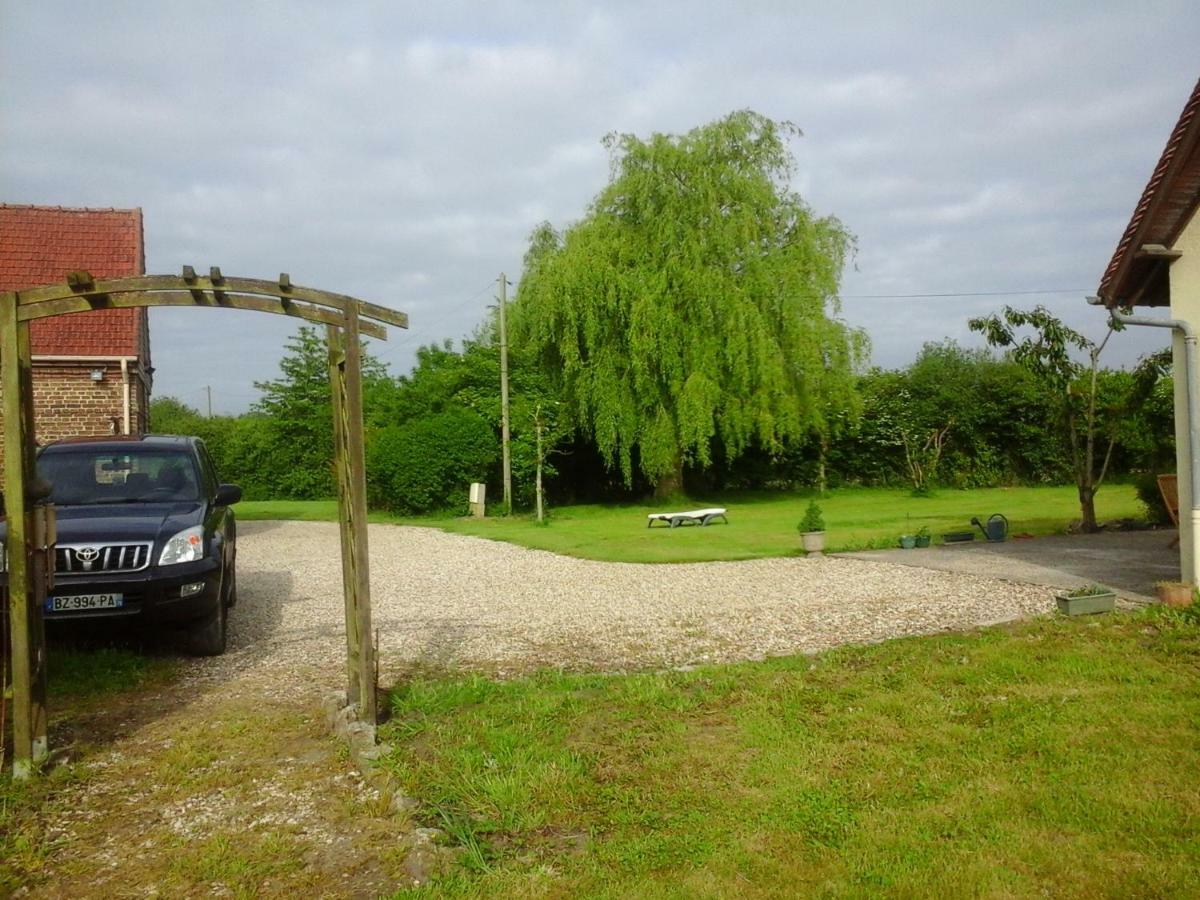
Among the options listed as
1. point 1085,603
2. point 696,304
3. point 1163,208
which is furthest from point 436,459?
point 1163,208

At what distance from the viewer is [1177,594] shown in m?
8.16

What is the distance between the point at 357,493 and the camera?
529 centimetres

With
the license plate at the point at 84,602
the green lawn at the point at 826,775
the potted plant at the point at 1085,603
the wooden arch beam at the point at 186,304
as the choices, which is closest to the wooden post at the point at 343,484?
the wooden arch beam at the point at 186,304

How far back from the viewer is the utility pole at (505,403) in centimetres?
2498

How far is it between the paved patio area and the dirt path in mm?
693

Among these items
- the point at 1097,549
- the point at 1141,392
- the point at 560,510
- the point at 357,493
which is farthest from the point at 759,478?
the point at 357,493

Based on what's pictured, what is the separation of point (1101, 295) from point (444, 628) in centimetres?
749

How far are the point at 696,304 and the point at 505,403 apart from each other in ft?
18.6

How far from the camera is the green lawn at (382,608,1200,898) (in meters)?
3.53

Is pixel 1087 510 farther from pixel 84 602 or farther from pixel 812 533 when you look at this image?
pixel 84 602

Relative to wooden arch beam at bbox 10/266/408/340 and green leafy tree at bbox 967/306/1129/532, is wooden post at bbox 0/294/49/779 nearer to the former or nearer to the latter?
wooden arch beam at bbox 10/266/408/340

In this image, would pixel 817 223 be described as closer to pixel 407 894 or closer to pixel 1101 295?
pixel 1101 295

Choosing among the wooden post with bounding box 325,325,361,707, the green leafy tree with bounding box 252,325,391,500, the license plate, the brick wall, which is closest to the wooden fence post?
the wooden post with bounding box 325,325,361,707

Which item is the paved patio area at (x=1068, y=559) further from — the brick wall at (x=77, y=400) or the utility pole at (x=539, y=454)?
the brick wall at (x=77, y=400)
